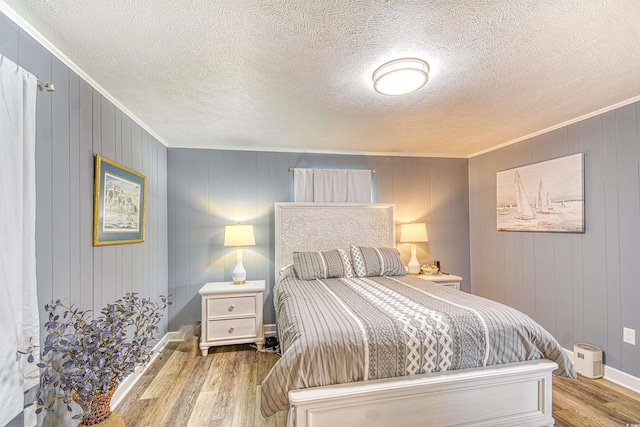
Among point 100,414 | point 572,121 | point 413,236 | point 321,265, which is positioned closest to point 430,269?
point 413,236

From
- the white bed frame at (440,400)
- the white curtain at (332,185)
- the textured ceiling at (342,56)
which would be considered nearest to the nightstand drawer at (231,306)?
the white curtain at (332,185)

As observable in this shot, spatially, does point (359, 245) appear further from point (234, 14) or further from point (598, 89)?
point (234, 14)

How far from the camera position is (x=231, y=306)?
306cm

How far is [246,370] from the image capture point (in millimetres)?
2680

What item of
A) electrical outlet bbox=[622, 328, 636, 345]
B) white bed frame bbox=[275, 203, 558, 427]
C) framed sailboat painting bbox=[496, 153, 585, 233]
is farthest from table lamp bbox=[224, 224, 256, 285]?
electrical outlet bbox=[622, 328, 636, 345]

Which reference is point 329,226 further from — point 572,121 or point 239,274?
point 572,121

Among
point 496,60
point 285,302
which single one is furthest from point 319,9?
point 285,302

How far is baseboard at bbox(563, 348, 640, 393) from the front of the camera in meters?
2.27

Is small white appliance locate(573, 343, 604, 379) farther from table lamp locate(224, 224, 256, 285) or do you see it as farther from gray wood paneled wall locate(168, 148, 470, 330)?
table lamp locate(224, 224, 256, 285)

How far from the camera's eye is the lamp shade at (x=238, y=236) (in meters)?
3.22

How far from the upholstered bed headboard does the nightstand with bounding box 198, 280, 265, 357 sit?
1.93 ft

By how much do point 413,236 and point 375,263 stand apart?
797mm

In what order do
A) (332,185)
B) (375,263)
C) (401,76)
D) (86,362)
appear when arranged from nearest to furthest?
1. (86,362)
2. (401,76)
3. (375,263)
4. (332,185)

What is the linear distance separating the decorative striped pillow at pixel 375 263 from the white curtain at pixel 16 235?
8.53ft
